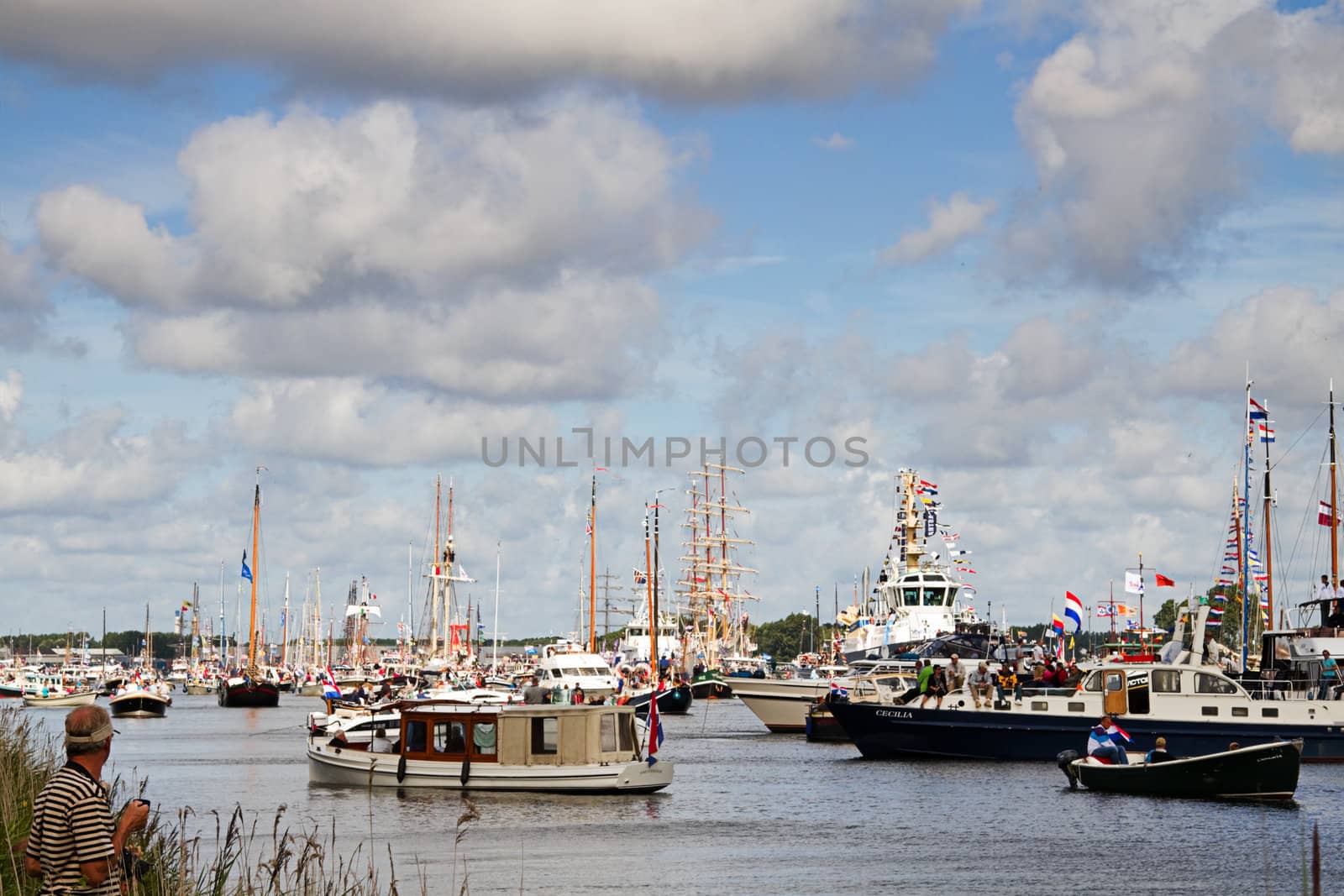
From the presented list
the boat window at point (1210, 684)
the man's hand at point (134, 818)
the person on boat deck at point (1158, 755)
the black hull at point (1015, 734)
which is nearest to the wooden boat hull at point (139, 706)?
the black hull at point (1015, 734)

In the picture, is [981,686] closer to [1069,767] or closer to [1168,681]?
[1168,681]

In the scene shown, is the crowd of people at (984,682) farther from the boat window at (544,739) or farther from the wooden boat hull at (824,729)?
the boat window at (544,739)

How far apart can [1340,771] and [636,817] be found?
22747 mm

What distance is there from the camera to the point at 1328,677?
5178cm

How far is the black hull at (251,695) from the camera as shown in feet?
393

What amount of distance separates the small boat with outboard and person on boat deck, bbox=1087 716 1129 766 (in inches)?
434

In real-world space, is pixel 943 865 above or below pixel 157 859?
below

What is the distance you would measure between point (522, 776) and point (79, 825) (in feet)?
99.1

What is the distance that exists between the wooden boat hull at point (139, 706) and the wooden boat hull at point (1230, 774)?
8381 cm

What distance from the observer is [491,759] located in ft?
137

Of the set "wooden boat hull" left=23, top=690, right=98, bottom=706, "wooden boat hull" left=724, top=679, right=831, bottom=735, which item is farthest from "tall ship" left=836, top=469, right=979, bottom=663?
"wooden boat hull" left=23, top=690, right=98, bottom=706

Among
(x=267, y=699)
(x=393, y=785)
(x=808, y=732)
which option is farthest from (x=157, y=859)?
(x=267, y=699)

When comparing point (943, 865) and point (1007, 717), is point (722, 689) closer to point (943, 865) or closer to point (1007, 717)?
point (1007, 717)

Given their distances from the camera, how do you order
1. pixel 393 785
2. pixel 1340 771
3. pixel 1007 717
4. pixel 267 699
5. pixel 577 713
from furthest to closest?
pixel 267 699 → pixel 1007 717 → pixel 1340 771 → pixel 393 785 → pixel 577 713
